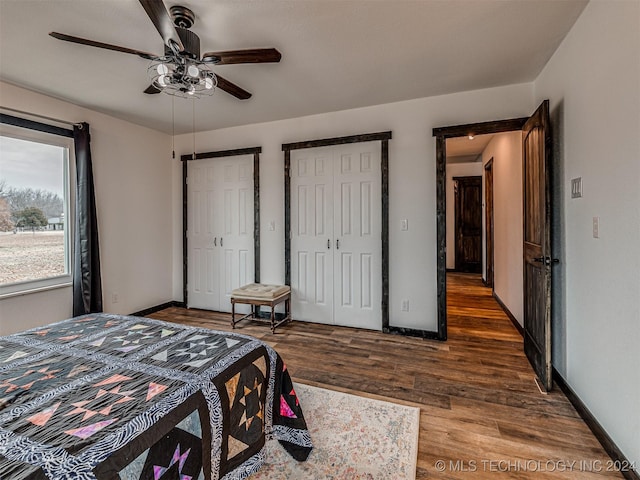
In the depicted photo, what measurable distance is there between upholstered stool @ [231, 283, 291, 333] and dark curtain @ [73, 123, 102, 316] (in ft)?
4.96

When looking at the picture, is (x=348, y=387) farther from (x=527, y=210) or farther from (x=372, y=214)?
(x=527, y=210)

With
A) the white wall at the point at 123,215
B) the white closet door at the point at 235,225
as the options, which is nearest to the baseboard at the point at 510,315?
the white closet door at the point at 235,225

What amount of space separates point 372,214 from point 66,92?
330 cm

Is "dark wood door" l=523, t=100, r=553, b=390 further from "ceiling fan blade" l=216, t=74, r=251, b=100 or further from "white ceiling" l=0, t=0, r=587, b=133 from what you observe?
"ceiling fan blade" l=216, t=74, r=251, b=100

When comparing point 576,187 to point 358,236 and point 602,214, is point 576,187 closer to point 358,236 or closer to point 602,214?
point 602,214

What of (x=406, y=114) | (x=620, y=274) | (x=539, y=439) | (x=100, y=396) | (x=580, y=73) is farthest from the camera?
(x=406, y=114)

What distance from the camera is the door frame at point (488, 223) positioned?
543 centimetres

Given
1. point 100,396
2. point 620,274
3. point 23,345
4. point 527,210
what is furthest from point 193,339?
point 527,210

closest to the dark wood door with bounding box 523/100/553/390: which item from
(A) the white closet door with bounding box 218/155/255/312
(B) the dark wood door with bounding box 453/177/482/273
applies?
(A) the white closet door with bounding box 218/155/255/312

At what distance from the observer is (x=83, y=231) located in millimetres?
3387

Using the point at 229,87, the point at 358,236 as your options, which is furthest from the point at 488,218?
the point at 229,87

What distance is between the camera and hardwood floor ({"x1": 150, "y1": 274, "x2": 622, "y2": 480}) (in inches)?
63.8

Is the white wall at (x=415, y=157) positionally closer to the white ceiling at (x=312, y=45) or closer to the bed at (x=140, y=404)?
the white ceiling at (x=312, y=45)

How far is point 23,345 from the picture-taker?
1687 millimetres
